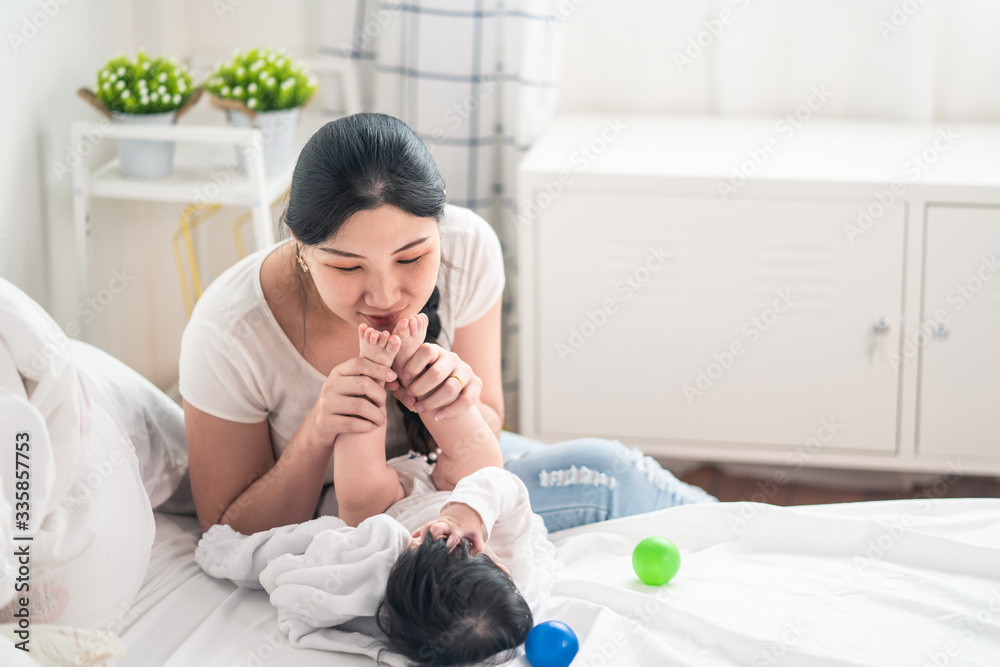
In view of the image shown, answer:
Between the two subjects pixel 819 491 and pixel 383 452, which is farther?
pixel 819 491

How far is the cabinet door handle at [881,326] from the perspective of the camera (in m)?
1.93

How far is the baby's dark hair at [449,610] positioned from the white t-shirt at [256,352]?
1.20 ft

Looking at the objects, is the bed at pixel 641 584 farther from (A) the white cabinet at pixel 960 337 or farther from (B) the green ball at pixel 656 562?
(A) the white cabinet at pixel 960 337

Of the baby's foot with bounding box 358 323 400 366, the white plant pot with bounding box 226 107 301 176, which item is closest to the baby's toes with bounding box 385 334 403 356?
the baby's foot with bounding box 358 323 400 366

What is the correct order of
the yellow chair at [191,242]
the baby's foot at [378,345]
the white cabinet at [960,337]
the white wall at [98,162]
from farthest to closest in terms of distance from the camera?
the yellow chair at [191,242]
the white cabinet at [960,337]
the white wall at [98,162]
the baby's foot at [378,345]

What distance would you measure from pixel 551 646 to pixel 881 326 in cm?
120

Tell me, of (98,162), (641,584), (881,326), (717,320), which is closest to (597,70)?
(717,320)

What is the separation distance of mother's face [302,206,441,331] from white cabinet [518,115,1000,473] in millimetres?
849

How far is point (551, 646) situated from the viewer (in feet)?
3.31

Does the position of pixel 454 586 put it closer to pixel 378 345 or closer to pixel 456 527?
pixel 456 527

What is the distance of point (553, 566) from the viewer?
1210mm

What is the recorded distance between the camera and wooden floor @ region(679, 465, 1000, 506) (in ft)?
7.18

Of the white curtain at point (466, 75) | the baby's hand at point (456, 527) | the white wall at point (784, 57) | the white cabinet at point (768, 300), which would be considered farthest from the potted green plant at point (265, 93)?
the baby's hand at point (456, 527)

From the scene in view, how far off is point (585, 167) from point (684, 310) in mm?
353
